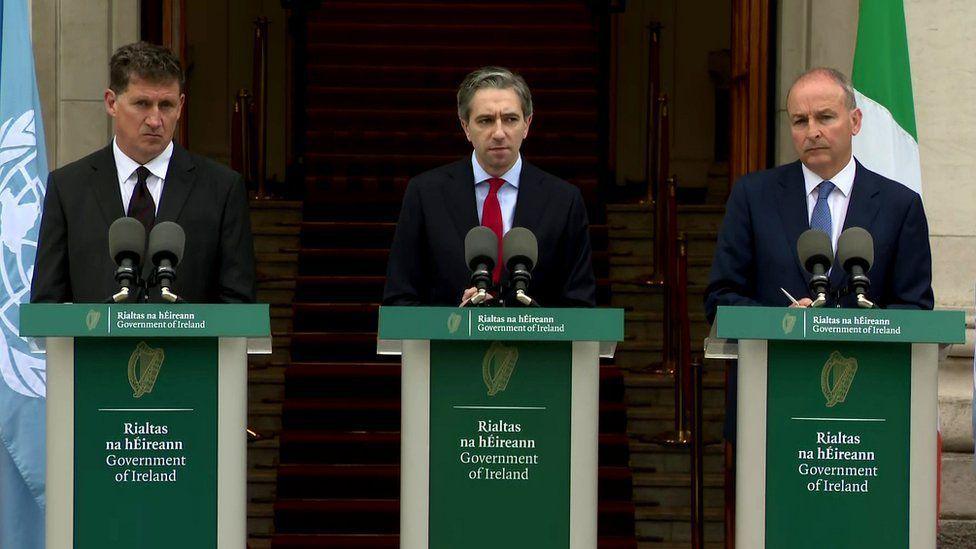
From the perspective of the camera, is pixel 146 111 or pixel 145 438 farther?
pixel 146 111

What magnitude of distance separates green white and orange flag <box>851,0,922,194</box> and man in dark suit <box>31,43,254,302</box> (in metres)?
2.79

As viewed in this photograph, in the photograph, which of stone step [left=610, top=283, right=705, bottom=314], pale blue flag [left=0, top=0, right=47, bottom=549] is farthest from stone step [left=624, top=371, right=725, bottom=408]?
pale blue flag [left=0, top=0, right=47, bottom=549]

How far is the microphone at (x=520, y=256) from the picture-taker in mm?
4395

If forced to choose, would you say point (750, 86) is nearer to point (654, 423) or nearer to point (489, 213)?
point (654, 423)

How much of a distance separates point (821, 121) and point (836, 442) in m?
1.14

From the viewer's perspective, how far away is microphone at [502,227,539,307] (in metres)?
4.39

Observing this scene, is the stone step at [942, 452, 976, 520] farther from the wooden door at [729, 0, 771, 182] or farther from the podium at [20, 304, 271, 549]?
the podium at [20, 304, 271, 549]

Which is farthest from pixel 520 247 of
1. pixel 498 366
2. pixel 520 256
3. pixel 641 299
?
pixel 641 299

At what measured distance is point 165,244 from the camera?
438 centimetres

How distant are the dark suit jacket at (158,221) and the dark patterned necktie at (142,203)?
0.11 ft

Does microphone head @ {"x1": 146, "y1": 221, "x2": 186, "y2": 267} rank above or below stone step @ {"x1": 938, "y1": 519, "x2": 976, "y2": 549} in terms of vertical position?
above

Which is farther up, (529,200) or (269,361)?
(529,200)

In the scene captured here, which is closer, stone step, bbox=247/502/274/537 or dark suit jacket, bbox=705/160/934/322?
dark suit jacket, bbox=705/160/934/322

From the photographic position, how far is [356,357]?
988 centimetres
